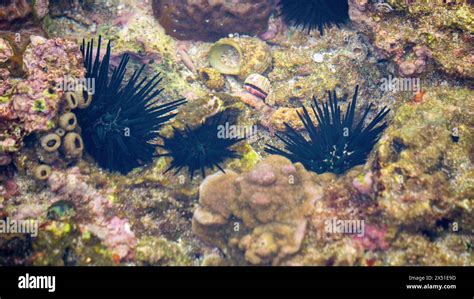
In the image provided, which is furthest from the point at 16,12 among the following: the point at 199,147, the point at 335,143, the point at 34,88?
the point at 335,143

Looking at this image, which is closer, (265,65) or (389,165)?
(389,165)

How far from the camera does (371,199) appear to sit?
464cm

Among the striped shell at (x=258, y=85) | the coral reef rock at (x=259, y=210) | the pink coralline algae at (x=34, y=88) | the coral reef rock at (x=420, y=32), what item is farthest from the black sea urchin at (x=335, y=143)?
the pink coralline algae at (x=34, y=88)

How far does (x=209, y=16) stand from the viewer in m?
6.86

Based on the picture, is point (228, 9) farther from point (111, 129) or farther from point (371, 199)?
point (371, 199)

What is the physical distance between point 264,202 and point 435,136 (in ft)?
8.03

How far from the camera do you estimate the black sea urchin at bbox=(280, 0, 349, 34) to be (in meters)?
6.61

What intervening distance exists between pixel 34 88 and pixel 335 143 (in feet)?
14.3

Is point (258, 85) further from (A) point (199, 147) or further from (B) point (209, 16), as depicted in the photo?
(A) point (199, 147)

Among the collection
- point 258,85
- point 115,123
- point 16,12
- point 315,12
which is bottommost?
point 115,123

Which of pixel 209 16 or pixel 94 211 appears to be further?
pixel 209 16
